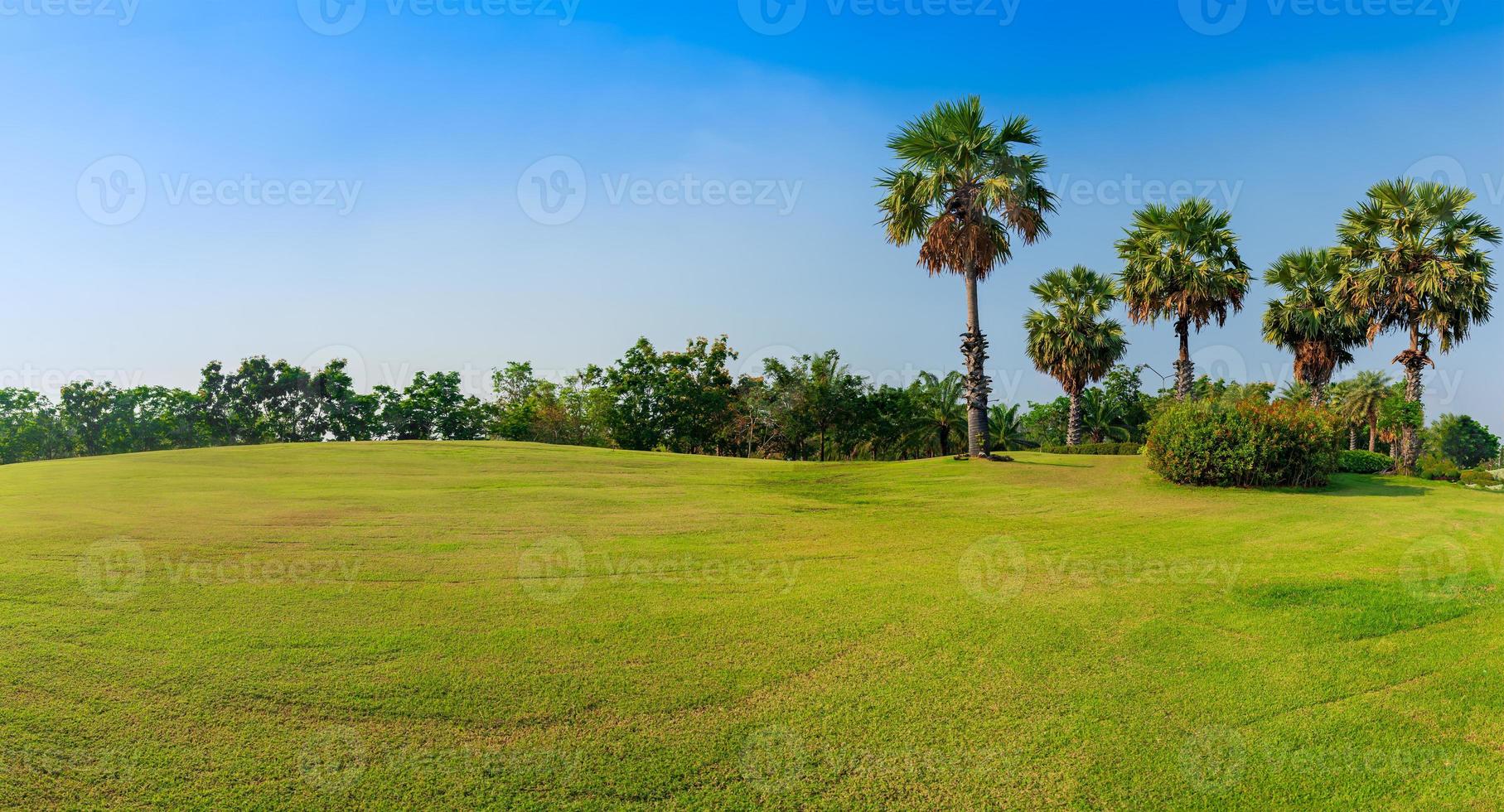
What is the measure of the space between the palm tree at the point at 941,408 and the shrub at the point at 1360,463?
2540 centimetres

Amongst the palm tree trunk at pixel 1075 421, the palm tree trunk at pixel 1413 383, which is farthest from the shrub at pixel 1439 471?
the palm tree trunk at pixel 1075 421

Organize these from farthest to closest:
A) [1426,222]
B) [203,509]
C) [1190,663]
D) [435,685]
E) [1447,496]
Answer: [1426,222]
[1447,496]
[203,509]
[1190,663]
[435,685]

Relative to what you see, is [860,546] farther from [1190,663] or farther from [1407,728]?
[1407,728]

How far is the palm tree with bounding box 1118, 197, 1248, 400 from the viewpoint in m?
31.2

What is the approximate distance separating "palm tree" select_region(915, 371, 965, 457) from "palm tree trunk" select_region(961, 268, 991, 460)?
74.2 ft

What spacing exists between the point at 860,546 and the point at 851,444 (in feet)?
136

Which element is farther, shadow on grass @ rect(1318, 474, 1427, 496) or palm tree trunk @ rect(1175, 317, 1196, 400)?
palm tree trunk @ rect(1175, 317, 1196, 400)

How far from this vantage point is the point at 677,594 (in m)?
8.28

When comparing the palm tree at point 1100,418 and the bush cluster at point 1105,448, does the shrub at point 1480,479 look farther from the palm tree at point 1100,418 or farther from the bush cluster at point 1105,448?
the palm tree at point 1100,418

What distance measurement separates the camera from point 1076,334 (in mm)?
38656

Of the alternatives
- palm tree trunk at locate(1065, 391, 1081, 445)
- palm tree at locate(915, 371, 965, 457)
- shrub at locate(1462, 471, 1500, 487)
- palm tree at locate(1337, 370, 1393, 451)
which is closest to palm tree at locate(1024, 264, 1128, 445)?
palm tree trunk at locate(1065, 391, 1081, 445)

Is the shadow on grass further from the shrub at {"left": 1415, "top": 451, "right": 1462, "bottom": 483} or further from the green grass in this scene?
the green grass

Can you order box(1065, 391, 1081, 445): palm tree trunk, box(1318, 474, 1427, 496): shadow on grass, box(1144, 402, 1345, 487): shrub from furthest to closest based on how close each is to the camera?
box(1065, 391, 1081, 445): palm tree trunk → box(1144, 402, 1345, 487): shrub → box(1318, 474, 1427, 496): shadow on grass

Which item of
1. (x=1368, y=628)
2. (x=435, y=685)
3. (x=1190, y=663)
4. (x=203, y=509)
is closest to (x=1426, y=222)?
(x=1368, y=628)
